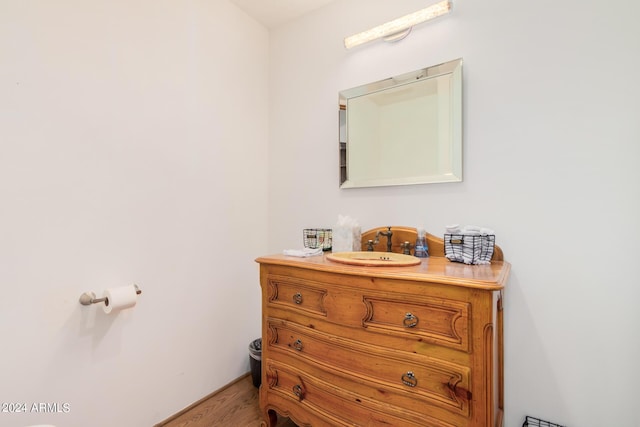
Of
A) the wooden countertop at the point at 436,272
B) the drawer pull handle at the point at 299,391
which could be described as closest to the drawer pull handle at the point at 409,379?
the wooden countertop at the point at 436,272

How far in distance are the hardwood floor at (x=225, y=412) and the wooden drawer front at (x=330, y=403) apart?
335mm

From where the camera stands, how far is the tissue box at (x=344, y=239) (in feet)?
5.05

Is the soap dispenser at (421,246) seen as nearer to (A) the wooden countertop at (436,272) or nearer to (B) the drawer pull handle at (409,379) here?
(A) the wooden countertop at (436,272)

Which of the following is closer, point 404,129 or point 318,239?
A: point 404,129

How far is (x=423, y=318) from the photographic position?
96 centimetres

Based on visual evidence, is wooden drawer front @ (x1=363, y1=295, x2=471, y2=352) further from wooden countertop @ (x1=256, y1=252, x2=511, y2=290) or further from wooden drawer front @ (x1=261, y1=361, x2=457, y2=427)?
wooden drawer front @ (x1=261, y1=361, x2=457, y2=427)

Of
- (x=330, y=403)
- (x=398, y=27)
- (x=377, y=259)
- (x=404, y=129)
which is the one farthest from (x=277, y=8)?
(x=330, y=403)

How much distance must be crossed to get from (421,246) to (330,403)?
829 millimetres

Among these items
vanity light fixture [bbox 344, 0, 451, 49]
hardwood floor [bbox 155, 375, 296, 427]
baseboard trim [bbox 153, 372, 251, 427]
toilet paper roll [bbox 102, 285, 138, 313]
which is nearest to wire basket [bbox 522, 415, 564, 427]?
hardwood floor [bbox 155, 375, 296, 427]

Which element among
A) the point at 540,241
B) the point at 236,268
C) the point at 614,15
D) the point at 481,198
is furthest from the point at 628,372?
the point at 236,268

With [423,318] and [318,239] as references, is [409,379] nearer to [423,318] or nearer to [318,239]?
[423,318]

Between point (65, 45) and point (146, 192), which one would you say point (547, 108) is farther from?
point (65, 45)

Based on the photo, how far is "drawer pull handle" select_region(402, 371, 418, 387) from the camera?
974mm

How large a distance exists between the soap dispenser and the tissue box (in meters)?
0.33
